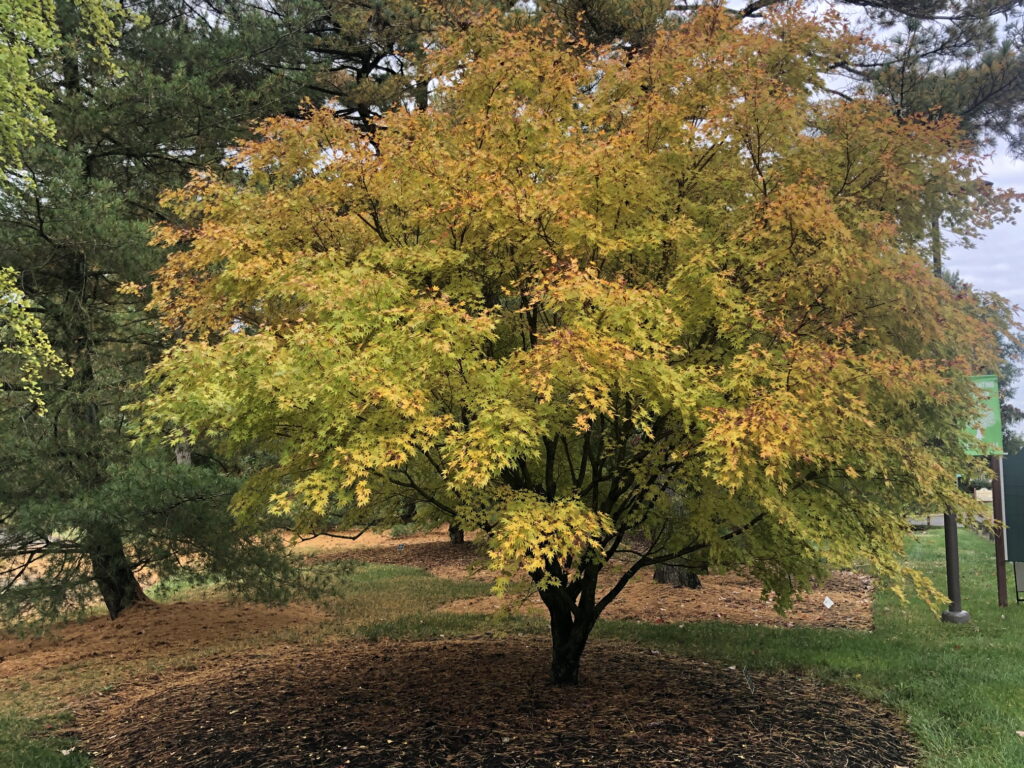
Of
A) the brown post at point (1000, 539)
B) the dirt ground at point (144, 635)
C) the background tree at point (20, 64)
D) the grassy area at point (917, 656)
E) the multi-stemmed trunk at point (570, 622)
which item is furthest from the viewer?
the brown post at point (1000, 539)

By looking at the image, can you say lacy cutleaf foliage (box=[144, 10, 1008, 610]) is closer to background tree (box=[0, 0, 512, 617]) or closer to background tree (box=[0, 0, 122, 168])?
background tree (box=[0, 0, 122, 168])

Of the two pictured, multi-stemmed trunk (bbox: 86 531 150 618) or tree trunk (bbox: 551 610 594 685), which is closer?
tree trunk (bbox: 551 610 594 685)

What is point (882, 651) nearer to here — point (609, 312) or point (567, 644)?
point (567, 644)

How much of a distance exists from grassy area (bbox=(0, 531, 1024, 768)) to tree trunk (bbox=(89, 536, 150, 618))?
2510 mm

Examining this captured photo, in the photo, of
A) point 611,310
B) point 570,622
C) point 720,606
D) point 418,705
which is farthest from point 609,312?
point 720,606

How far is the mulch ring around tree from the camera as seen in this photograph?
17.1ft

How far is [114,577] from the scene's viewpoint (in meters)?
10.1

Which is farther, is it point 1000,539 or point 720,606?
point 720,606

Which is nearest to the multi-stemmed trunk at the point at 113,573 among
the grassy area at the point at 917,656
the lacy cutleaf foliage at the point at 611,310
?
the grassy area at the point at 917,656

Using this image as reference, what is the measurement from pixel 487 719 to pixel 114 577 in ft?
22.2

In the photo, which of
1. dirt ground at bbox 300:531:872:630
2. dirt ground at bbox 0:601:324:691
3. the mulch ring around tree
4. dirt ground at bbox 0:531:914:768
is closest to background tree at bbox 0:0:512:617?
dirt ground at bbox 0:601:324:691

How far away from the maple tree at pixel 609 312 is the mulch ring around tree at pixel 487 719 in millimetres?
934

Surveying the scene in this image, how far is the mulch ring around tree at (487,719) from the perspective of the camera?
17.1 feet

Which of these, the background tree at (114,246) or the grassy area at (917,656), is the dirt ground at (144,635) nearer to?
the background tree at (114,246)
